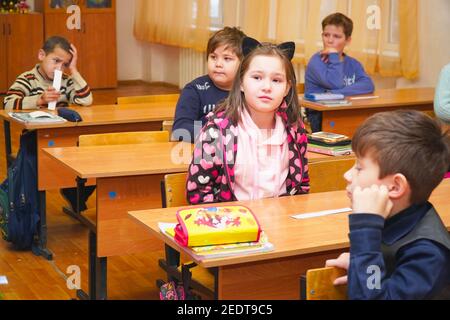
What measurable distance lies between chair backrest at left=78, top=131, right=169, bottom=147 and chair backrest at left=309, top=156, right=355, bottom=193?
0.97m

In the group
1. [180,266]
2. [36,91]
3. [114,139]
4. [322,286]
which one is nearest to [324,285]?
[322,286]

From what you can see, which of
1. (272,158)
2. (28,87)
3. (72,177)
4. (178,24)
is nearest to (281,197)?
(272,158)

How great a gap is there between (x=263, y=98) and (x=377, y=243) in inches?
50.3

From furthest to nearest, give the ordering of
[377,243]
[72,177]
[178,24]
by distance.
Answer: [178,24] < [72,177] < [377,243]

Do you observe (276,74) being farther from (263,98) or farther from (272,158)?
(272,158)

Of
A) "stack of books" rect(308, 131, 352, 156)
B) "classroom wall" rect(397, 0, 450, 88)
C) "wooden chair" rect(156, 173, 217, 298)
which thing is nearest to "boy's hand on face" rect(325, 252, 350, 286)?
"wooden chair" rect(156, 173, 217, 298)

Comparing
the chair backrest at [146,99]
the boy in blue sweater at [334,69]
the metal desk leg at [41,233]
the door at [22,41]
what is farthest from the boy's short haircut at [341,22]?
the door at [22,41]

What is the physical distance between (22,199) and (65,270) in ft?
1.69

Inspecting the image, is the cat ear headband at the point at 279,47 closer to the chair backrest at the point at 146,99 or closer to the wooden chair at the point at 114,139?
the wooden chair at the point at 114,139

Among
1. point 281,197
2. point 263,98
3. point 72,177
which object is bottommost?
point 72,177

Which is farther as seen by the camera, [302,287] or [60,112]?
[60,112]

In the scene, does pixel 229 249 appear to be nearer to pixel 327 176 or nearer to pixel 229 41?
pixel 327 176

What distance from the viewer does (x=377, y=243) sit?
74.4 inches

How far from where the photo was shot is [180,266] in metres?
2.99
